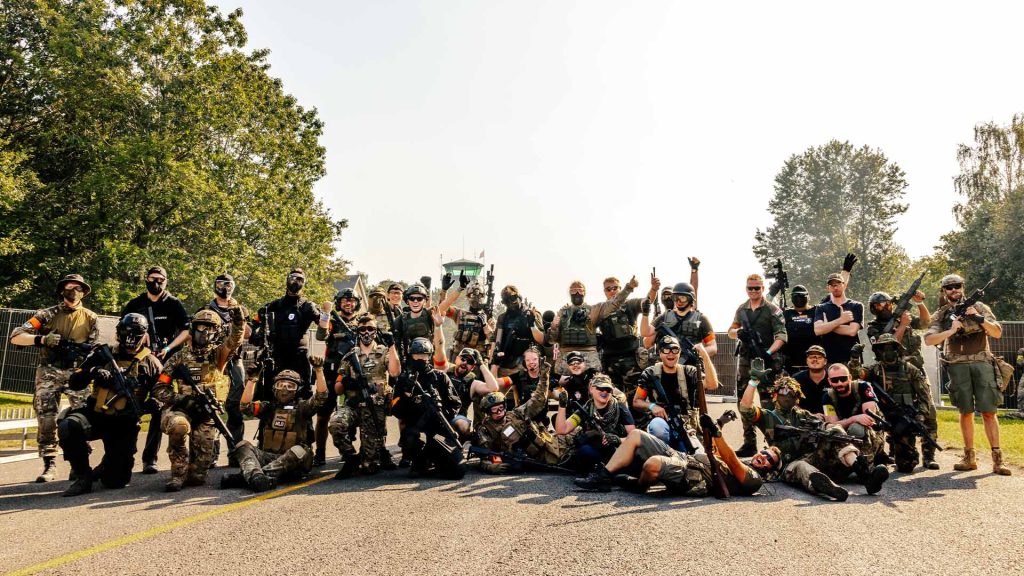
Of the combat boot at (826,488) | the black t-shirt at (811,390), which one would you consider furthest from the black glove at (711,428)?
the black t-shirt at (811,390)

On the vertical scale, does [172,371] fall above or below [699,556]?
above

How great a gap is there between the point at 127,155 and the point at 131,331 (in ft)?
47.2

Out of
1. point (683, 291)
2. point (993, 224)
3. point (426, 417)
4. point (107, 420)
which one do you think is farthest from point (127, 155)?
point (993, 224)

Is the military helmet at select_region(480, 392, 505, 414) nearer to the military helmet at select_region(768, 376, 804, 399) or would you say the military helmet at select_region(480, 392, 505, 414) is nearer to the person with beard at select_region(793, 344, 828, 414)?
the military helmet at select_region(768, 376, 804, 399)

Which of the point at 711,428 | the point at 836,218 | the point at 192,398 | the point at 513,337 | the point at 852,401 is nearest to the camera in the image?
the point at 711,428

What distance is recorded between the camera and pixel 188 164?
66.4 ft

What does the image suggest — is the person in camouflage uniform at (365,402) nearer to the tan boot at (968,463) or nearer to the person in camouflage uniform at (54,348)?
the person in camouflage uniform at (54,348)

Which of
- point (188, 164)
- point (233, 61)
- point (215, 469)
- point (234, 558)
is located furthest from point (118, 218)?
point (234, 558)

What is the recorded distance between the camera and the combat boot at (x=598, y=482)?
6.84 meters

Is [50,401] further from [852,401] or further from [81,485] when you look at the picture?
[852,401]

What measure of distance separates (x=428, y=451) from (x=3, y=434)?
28.1ft

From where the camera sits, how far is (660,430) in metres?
7.48

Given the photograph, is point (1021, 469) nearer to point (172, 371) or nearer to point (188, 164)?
point (172, 371)

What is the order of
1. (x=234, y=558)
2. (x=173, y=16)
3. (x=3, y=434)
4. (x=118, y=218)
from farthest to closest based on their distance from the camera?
(x=173, y=16) → (x=118, y=218) → (x=3, y=434) → (x=234, y=558)
